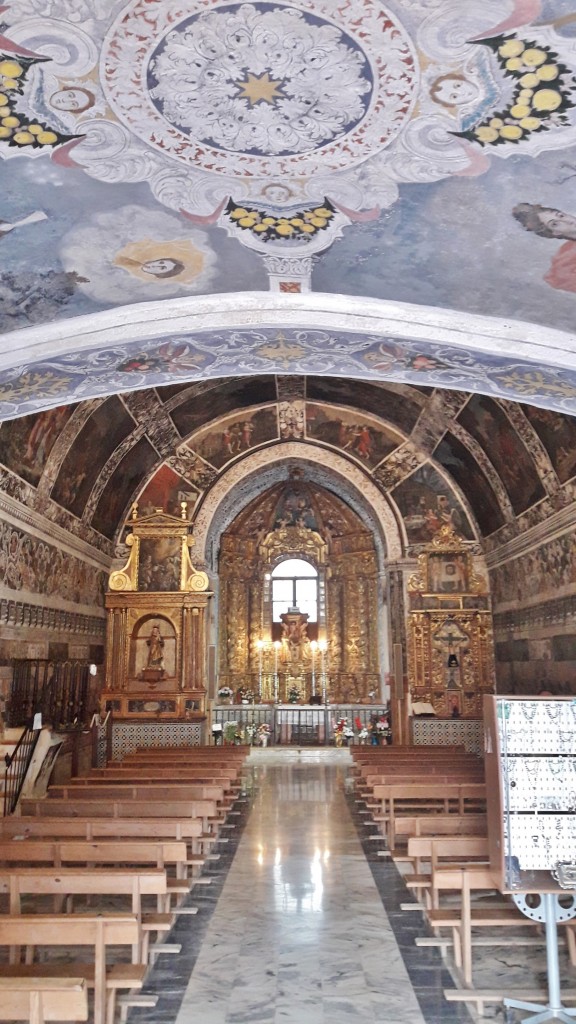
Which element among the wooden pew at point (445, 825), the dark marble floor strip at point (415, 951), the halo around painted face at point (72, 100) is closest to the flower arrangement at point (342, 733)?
the dark marble floor strip at point (415, 951)

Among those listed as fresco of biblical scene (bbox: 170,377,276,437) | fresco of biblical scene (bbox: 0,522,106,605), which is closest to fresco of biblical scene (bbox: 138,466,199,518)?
fresco of biblical scene (bbox: 170,377,276,437)

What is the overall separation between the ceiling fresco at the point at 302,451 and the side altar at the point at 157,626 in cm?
67

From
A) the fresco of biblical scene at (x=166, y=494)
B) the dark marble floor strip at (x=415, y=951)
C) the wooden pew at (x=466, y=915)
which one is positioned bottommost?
the dark marble floor strip at (x=415, y=951)

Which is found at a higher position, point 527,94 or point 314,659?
point 527,94

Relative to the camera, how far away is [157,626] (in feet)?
62.1

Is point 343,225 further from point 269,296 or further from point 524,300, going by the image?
point 524,300

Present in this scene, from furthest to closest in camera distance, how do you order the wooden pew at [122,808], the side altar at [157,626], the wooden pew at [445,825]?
the side altar at [157,626]
the wooden pew at [122,808]
the wooden pew at [445,825]

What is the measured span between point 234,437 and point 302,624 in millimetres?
7343

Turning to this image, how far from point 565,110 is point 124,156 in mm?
2581

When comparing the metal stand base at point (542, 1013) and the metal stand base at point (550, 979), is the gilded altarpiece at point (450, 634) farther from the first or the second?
the metal stand base at point (542, 1013)

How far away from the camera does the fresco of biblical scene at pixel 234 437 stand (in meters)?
19.0

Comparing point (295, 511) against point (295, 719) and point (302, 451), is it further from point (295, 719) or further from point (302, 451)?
point (295, 719)

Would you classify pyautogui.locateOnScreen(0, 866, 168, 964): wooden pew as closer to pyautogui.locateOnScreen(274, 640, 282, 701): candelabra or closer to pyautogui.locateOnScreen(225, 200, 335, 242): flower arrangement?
pyautogui.locateOnScreen(225, 200, 335, 242): flower arrangement

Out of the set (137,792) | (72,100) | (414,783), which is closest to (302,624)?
(414,783)
